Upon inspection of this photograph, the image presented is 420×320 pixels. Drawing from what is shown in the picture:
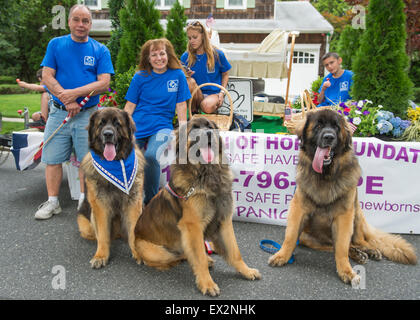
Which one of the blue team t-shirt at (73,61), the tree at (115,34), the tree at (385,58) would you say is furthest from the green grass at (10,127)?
the tree at (385,58)

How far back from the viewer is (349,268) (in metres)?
2.80

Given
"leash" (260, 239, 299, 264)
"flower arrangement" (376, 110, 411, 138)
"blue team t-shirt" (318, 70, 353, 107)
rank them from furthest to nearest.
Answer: "blue team t-shirt" (318, 70, 353, 107) < "flower arrangement" (376, 110, 411, 138) < "leash" (260, 239, 299, 264)

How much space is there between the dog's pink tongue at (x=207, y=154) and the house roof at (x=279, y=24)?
12.2m

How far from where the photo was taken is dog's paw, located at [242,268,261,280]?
9.28ft

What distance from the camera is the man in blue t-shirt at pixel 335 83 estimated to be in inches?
231

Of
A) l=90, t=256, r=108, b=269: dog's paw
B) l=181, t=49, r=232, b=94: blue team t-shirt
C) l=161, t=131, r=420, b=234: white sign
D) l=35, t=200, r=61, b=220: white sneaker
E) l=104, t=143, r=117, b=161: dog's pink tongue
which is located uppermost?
l=181, t=49, r=232, b=94: blue team t-shirt

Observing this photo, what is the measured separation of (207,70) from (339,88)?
104 inches

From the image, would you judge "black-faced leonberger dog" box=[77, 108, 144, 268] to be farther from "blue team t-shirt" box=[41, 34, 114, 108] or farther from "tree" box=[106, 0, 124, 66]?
"tree" box=[106, 0, 124, 66]

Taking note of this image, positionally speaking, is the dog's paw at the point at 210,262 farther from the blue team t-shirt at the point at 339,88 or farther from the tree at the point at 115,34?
the tree at the point at 115,34

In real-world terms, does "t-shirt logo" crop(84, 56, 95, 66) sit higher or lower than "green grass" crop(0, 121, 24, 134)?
higher

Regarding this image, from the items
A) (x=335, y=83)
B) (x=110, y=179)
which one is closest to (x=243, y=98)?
(x=335, y=83)

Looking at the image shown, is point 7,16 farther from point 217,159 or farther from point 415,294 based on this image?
point 415,294

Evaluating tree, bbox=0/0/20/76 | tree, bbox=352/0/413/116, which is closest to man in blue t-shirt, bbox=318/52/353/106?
tree, bbox=352/0/413/116
